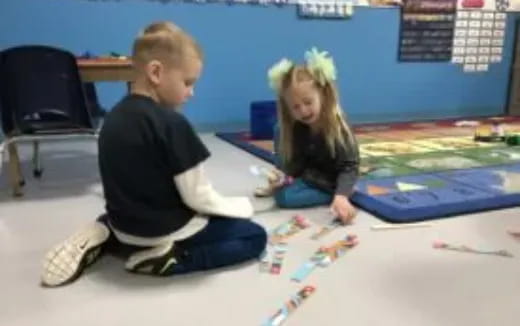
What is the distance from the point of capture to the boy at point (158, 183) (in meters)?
1.44

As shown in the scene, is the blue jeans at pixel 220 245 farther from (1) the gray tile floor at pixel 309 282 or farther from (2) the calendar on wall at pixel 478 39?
(2) the calendar on wall at pixel 478 39

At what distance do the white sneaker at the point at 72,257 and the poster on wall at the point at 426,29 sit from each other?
10.3 ft

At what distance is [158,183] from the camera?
1.48 meters

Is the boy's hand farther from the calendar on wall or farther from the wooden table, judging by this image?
the calendar on wall

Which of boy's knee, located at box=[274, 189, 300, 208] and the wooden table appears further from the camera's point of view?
the wooden table

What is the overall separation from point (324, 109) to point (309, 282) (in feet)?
2.37

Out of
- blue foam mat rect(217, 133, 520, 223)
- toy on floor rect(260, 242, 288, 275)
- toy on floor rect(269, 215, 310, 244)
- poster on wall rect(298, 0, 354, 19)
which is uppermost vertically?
poster on wall rect(298, 0, 354, 19)

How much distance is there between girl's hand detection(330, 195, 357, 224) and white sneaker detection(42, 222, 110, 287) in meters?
0.76

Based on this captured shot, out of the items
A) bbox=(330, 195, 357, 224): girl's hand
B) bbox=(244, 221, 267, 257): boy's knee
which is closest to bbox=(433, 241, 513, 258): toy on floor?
bbox=(330, 195, 357, 224): girl's hand

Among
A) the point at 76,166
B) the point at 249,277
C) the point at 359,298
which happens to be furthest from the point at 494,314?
the point at 76,166

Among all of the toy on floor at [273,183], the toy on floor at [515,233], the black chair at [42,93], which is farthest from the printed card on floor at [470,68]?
the black chair at [42,93]

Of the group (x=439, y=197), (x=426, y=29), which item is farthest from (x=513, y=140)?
(x=426, y=29)

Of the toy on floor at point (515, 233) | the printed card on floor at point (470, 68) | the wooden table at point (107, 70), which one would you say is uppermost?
the wooden table at point (107, 70)

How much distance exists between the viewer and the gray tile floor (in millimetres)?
1304
